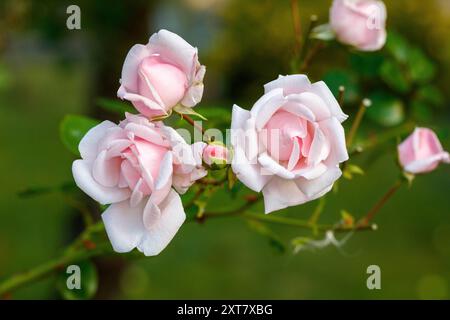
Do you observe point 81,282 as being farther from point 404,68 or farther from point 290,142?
point 404,68

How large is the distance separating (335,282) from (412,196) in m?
1.38

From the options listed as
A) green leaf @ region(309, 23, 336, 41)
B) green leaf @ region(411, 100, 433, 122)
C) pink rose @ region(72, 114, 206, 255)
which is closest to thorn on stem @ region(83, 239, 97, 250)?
pink rose @ region(72, 114, 206, 255)

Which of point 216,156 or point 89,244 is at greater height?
point 216,156

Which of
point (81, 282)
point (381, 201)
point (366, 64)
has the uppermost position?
point (366, 64)

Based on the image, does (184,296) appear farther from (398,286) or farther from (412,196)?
(412,196)

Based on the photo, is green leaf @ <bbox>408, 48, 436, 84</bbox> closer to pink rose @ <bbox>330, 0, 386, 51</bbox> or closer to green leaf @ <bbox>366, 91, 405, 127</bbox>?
green leaf @ <bbox>366, 91, 405, 127</bbox>

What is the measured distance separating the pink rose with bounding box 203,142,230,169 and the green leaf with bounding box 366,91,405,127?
0.57m

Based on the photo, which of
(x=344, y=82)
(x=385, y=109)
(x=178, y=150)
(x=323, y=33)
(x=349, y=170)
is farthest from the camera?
(x=385, y=109)

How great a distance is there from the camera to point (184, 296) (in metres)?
2.93

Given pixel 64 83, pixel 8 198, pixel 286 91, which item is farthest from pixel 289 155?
pixel 64 83

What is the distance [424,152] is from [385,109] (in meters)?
0.34

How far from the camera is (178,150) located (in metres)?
0.55

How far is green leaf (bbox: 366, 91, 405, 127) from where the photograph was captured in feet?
3.55

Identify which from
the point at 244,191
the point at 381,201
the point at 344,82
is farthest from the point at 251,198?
the point at 344,82
